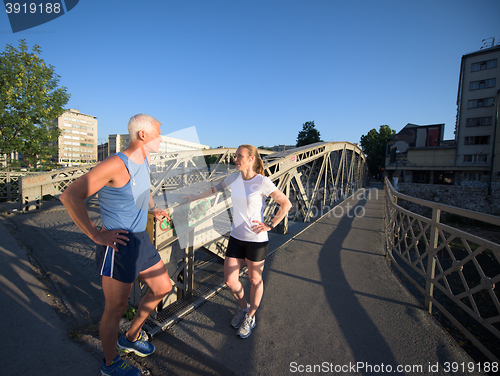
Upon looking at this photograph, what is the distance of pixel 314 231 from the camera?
628 centimetres

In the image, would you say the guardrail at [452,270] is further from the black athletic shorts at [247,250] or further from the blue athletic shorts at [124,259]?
the blue athletic shorts at [124,259]

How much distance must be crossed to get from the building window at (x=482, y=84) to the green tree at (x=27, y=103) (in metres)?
48.8

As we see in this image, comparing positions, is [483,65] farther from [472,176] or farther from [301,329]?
[301,329]

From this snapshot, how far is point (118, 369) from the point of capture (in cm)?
173

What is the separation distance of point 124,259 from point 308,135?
153ft

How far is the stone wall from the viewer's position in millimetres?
20172

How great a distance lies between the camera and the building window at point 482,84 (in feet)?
104

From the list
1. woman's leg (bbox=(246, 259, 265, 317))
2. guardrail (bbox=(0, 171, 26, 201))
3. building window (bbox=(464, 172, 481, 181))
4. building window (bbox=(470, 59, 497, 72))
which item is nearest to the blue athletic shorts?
woman's leg (bbox=(246, 259, 265, 317))

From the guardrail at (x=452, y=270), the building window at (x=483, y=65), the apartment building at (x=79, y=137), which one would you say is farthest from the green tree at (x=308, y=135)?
the apartment building at (x=79, y=137)

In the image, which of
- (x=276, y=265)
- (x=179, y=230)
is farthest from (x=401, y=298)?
(x=179, y=230)

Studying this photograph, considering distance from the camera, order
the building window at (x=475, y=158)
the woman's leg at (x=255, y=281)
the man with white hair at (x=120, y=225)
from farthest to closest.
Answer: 1. the building window at (x=475, y=158)
2. the woman's leg at (x=255, y=281)
3. the man with white hair at (x=120, y=225)

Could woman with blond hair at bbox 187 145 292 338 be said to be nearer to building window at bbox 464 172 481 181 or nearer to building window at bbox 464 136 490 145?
building window at bbox 464 172 481 181

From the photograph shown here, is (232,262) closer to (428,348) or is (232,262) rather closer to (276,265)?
(276,265)

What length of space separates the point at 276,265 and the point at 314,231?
2.67 m
